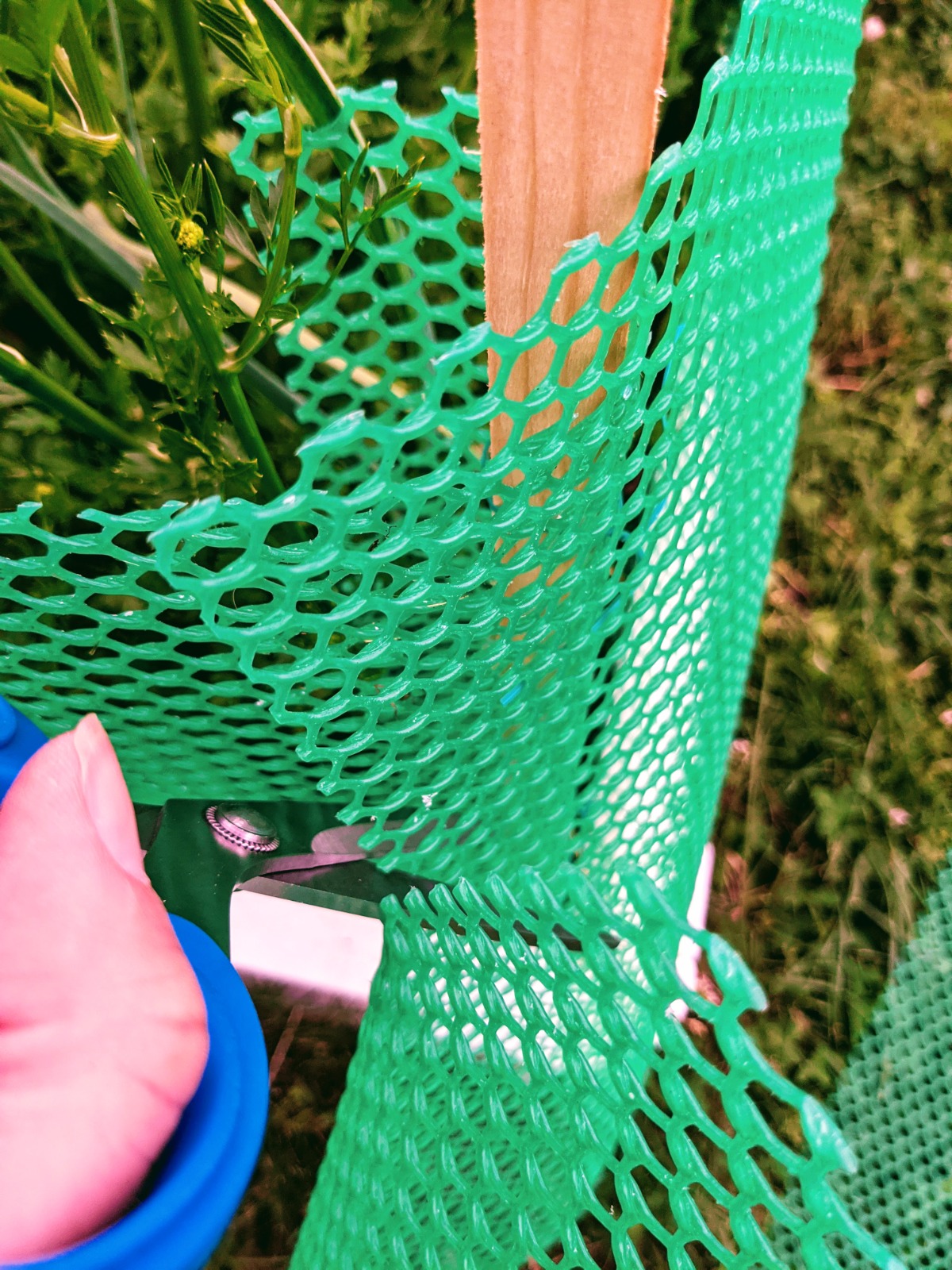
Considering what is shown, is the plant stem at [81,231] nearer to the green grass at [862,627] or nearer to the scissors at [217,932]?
the scissors at [217,932]

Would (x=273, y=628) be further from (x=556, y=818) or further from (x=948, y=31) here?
(x=948, y=31)

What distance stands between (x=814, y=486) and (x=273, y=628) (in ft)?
3.87

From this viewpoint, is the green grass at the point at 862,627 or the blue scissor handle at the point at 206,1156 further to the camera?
the green grass at the point at 862,627

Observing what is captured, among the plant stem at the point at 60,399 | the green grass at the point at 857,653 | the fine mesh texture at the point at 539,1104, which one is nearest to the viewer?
the fine mesh texture at the point at 539,1104

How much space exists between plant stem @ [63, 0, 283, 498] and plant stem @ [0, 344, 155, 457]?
12cm

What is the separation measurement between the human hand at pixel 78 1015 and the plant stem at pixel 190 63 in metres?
0.40

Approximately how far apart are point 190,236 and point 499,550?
0.20 meters

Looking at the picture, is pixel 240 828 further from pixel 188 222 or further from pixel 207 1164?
pixel 188 222

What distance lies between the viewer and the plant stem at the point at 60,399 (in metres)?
0.53

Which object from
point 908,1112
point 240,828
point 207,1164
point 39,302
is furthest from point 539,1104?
point 908,1112

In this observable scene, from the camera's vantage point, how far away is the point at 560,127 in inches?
15.6

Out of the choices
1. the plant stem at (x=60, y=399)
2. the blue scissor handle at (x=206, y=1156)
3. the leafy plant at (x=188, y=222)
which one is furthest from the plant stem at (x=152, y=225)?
the blue scissor handle at (x=206, y=1156)

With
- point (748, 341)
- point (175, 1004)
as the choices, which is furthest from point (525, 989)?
point (748, 341)

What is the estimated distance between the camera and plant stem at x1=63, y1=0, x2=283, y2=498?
360mm
